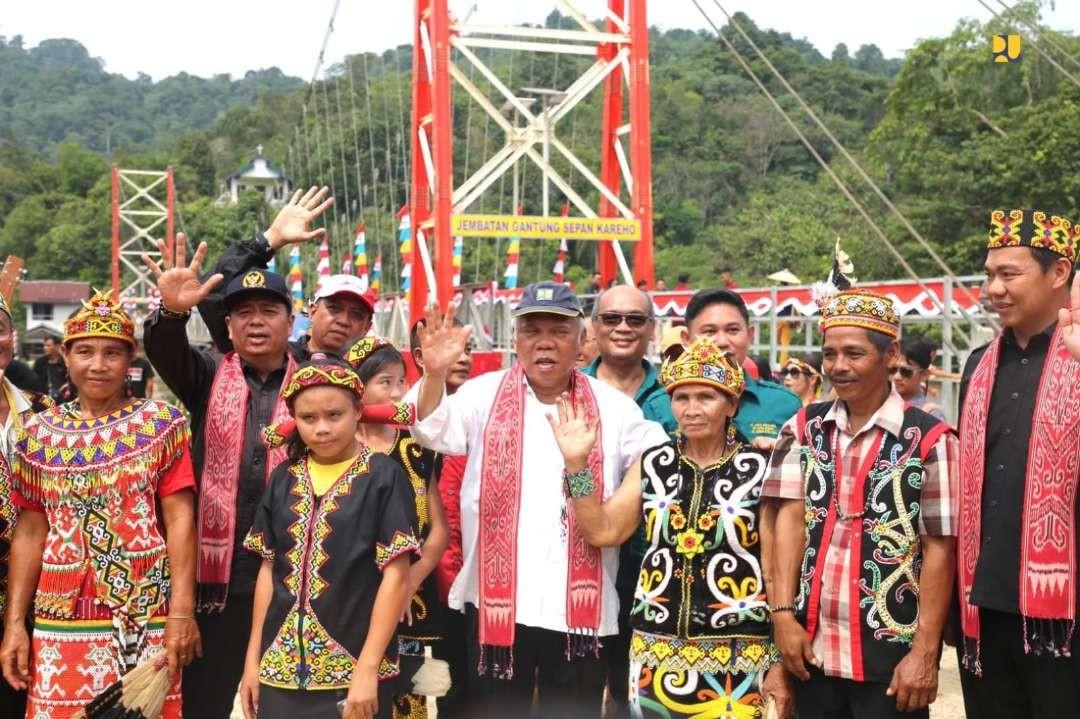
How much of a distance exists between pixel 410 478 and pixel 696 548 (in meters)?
0.90

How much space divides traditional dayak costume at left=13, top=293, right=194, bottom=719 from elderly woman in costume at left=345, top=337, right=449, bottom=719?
25.2 inches

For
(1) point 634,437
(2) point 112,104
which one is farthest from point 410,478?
(2) point 112,104

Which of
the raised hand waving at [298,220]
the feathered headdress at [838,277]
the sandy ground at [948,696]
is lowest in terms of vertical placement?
the sandy ground at [948,696]

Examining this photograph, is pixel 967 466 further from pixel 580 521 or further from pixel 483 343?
pixel 483 343

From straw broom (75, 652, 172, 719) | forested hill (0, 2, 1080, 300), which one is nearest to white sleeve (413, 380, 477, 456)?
straw broom (75, 652, 172, 719)

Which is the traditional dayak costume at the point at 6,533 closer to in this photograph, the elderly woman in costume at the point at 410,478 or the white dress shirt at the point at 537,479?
the elderly woman in costume at the point at 410,478

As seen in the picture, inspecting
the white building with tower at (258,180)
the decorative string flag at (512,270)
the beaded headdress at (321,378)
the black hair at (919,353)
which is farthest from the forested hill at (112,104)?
the beaded headdress at (321,378)

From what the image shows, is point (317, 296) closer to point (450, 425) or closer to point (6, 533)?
point (450, 425)

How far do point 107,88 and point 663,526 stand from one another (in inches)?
6677

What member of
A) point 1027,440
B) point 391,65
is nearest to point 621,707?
point 1027,440

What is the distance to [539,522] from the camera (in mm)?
3686

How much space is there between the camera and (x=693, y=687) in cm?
344

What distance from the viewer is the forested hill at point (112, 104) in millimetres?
137750

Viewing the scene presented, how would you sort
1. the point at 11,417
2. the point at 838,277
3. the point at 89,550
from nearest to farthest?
the point at 89,550
the point at 11,417
the point at 838,277
